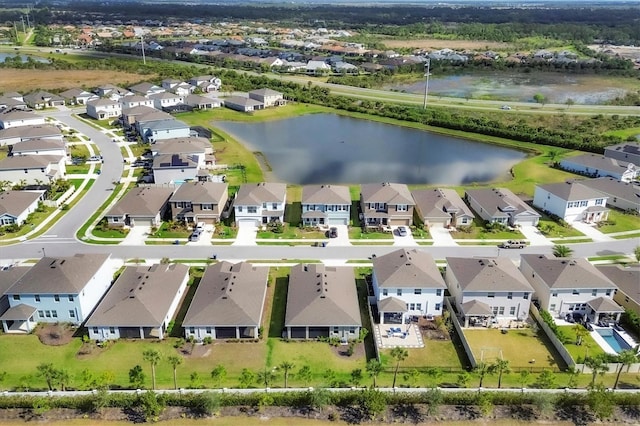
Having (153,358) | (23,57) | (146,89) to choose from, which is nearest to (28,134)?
(146,89)

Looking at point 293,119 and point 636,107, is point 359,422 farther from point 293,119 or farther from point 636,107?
point 636,107

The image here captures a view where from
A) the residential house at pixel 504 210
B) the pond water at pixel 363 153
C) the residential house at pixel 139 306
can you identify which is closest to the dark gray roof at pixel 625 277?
the residential house at pixel 504 210

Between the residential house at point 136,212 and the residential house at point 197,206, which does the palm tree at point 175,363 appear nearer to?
the residential house at point 197,206

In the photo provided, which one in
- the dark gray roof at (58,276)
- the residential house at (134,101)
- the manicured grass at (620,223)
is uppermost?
the residential house at (134,101)

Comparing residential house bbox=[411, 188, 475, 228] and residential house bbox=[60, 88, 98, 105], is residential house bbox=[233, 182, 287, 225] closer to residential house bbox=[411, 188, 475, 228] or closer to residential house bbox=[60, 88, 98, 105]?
residential house bbox=[411, 188, 475, 228]

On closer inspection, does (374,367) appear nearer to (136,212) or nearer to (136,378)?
(136,378)

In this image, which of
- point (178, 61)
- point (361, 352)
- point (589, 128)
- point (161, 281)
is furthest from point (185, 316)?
point (178, 61)
